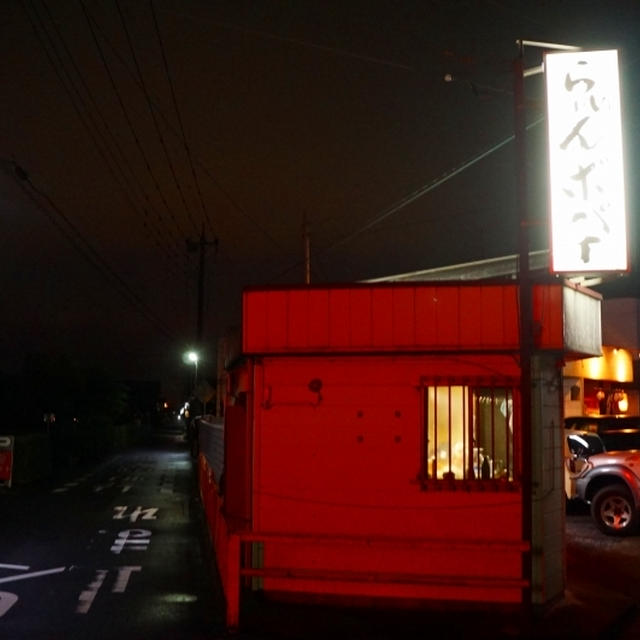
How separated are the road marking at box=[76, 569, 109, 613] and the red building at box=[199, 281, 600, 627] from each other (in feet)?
5.54

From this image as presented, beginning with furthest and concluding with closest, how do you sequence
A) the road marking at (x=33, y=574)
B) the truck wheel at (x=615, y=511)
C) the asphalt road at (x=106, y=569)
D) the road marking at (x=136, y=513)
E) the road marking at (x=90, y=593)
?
the road marking at (x=136, y=513)
the truck wheel at (x=615, y=511)
the road marking at (x=33, y=574)
the road marking at (x=90, y=593)
the asphalt road at (x=106, y=569)

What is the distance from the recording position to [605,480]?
50.4 ft

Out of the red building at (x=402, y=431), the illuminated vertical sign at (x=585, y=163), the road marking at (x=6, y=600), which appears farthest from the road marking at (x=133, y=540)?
the illuminated vertical sign at (x=585, y=163)

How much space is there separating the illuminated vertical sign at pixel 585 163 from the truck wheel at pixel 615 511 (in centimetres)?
677

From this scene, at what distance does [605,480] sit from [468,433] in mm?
7128

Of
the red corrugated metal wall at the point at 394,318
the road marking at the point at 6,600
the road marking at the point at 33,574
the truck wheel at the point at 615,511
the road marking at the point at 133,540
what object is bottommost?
the road marking at the point at 6,600

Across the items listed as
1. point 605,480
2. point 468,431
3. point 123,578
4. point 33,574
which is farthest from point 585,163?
point 33,574

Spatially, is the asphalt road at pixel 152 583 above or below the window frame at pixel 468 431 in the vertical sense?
below

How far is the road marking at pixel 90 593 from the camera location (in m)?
9.50

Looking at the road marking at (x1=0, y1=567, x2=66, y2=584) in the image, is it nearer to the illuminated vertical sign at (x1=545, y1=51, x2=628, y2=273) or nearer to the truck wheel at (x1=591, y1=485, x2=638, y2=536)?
the illuminated vertical sign at (x1=545, y1=51, x2=628, y2=273)

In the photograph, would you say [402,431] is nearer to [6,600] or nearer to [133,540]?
[6,600]

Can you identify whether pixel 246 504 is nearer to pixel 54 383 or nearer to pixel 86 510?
pixel 86 510

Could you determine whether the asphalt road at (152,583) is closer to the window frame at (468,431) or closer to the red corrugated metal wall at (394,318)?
the window frame at (468,431)

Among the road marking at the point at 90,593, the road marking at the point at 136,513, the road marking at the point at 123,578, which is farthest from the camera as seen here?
the road marking at the point at 136,513
